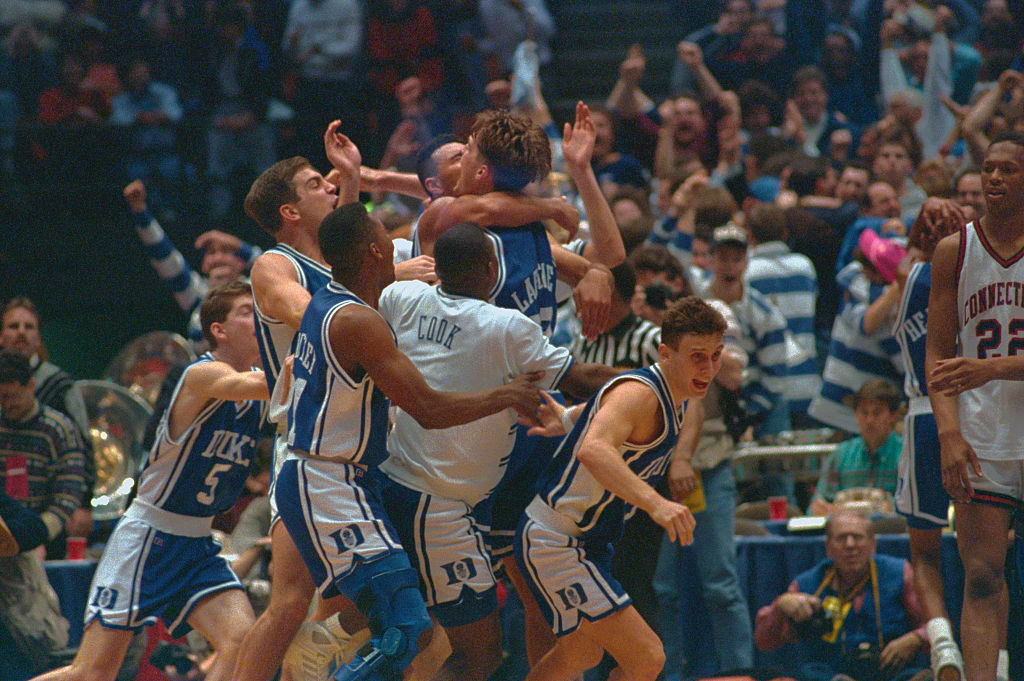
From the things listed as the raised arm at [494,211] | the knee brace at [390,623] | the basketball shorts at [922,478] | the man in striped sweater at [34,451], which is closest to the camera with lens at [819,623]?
the basketball shorts at [922,478]

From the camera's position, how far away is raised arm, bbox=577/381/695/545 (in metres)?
4.16

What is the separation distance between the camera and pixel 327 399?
4.37m

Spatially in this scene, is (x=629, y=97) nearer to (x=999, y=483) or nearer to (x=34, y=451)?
(x=34, y=451)

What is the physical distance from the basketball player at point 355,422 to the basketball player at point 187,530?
761mm

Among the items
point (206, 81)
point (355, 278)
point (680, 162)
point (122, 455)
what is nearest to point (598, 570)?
point (355, 278)

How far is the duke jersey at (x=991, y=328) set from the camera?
16.2ft

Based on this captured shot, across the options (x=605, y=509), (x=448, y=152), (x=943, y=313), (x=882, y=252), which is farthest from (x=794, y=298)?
(x=605, y=509)

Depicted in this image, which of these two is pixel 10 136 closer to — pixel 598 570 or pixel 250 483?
pixel 250 483

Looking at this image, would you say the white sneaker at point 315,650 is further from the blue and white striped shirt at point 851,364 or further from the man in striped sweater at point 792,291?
the man in striped sweater at point 792,291

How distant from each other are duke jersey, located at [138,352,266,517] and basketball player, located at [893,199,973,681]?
2.89 meters

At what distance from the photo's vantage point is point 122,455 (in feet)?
29.4

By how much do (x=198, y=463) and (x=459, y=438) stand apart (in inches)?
51.2

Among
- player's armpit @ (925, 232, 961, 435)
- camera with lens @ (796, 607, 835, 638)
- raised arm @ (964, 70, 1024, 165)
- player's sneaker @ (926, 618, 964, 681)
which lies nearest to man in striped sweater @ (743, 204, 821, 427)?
raised arm @ (964, 70, 1024, 165)

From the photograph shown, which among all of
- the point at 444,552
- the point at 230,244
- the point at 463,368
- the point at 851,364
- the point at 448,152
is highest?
the point at 448,152
